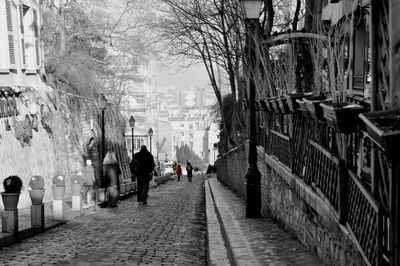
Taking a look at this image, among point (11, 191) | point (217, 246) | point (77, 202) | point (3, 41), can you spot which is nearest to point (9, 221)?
point (11, 191)

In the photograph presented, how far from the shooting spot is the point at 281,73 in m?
15.7

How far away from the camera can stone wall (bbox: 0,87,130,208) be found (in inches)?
870

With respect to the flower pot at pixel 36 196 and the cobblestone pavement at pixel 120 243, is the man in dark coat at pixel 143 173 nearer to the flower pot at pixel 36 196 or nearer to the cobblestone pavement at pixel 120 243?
the cobblestone pavement at pixel 120 243

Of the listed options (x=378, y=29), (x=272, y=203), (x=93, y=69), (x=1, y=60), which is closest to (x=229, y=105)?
(x=93, y=69)

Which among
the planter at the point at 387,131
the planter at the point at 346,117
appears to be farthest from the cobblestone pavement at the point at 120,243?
the planter at the point at 387,131

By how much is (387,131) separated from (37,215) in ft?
34.1

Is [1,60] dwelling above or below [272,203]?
above

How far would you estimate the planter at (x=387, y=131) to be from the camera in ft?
13.2

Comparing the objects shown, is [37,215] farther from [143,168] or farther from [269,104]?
[143,168]

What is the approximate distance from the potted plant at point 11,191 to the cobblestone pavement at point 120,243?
2.23ft

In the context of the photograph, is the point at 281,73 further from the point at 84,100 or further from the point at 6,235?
the point at 84,100

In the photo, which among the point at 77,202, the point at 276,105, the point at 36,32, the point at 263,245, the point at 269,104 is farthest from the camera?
the point at 36,32

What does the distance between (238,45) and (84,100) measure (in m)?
11.9

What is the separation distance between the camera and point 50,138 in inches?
1107
